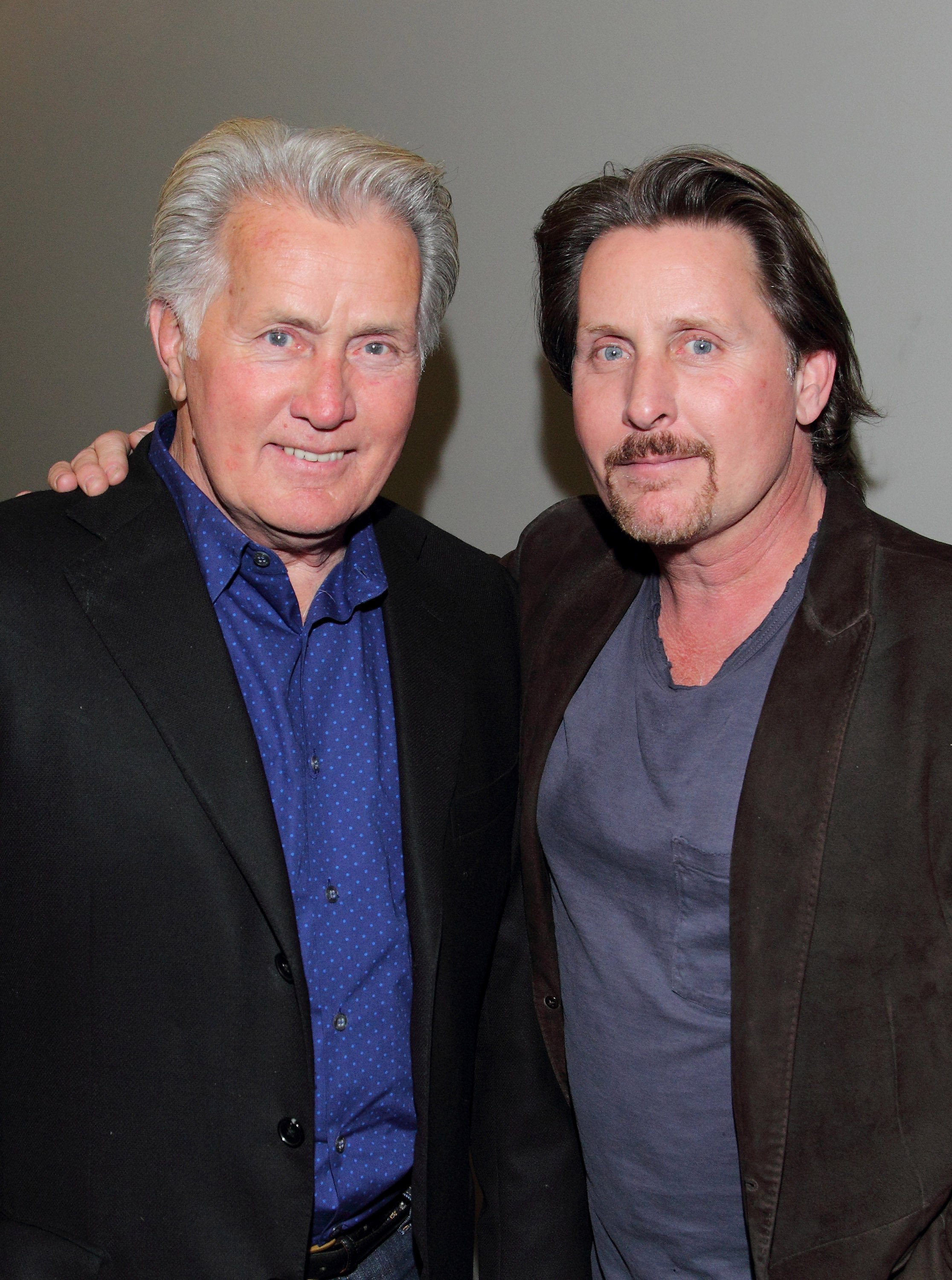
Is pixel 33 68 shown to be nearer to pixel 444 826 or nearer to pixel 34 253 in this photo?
pixel 34 253

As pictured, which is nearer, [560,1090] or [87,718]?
[87,718]

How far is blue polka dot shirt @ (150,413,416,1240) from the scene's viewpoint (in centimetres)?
158

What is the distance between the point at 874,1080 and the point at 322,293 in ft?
4.02

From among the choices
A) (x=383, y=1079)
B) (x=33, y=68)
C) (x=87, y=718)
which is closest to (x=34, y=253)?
(x=33, y=68)

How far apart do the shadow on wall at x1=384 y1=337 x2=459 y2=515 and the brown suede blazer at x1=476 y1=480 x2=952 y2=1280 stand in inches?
47.8

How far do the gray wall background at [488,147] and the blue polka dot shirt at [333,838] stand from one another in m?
0.95

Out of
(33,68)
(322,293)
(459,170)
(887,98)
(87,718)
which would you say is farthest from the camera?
(33,68)

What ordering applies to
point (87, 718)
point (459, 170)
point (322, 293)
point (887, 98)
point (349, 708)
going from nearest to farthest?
point (87, 718), point (322, 293), point (349, 708), point (887, 98), point (459, 170)

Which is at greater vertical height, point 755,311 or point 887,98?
point 887,98

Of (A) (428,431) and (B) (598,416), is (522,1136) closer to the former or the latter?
(B) (598,416)

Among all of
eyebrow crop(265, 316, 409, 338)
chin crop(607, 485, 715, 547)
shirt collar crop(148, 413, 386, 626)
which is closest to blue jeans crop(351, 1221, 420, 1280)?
shirt collar crop(148, 413, 386, 626)

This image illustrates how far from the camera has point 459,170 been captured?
245 cm

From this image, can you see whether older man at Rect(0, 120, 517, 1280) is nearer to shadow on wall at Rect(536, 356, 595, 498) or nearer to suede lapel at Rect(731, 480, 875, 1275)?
suede lapel at Rect(731, 480, 875, 1275)

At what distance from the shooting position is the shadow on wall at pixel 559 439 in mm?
2398
